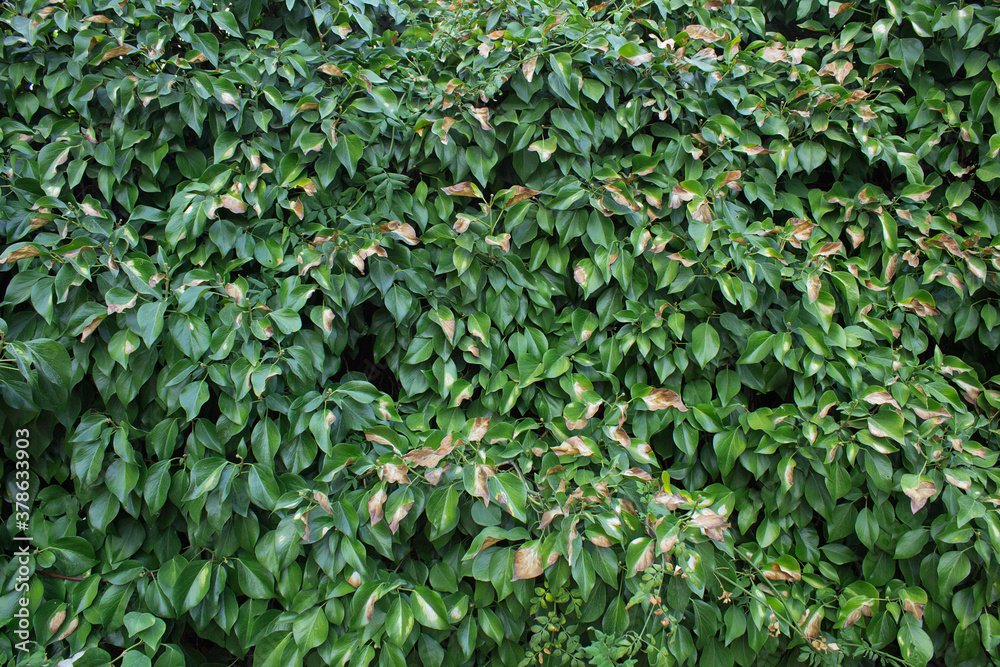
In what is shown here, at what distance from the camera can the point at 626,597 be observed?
1.55 m

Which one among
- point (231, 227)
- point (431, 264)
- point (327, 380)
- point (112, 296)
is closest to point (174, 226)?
point (231, 227)

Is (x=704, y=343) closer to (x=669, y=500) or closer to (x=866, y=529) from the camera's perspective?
(x=669, y=500)

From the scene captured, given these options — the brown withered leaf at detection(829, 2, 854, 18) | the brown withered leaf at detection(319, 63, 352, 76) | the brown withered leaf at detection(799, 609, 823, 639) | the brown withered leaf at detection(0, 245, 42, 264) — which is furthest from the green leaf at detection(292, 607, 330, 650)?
the brown withered leaf at detection(829, 2, 854, 18)

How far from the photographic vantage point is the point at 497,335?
68.0 inches

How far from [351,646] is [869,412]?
4.91 ft

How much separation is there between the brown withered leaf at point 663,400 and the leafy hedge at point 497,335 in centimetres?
1

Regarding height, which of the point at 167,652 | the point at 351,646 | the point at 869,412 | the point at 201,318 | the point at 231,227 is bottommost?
the point at 167,652

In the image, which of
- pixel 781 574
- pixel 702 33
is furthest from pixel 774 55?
pixel 781 574

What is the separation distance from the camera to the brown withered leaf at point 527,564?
56.5 inches

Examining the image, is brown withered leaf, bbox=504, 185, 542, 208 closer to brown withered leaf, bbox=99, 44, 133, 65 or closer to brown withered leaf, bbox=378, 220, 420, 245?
brown withered leaf, bbox=378, 220, 420, 245

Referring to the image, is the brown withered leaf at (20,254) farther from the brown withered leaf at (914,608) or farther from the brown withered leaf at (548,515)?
the brown withered leaf at (914,608)

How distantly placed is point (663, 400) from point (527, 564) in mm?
560

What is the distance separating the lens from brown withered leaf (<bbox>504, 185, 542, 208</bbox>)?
1.66 m

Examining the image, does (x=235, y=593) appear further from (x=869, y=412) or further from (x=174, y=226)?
(x=869, y=412)
